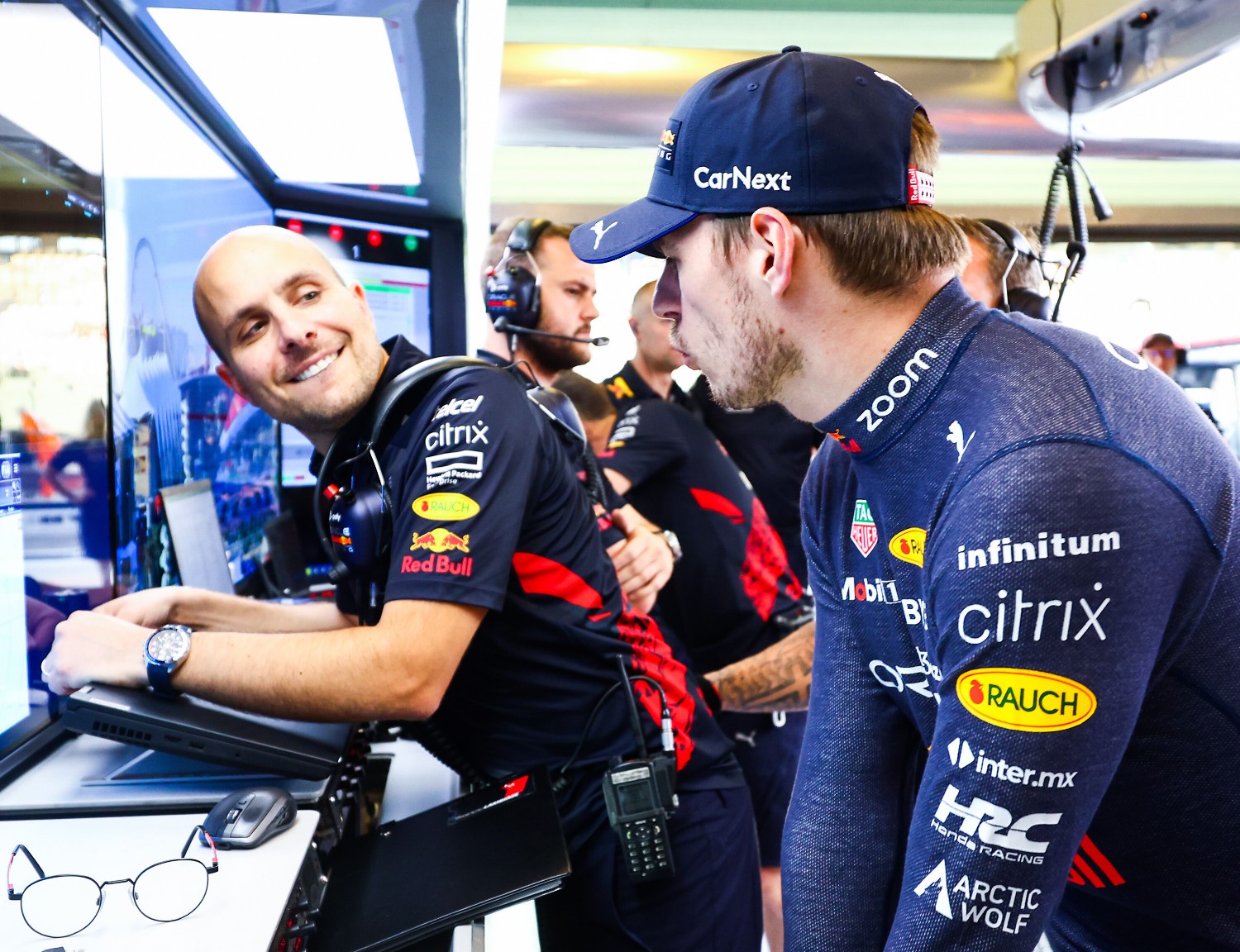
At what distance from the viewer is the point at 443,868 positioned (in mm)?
1050

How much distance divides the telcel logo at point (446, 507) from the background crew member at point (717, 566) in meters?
1.00

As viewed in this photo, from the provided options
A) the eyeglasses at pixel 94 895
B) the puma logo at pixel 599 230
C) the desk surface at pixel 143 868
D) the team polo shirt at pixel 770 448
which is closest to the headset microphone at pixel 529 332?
the team polo shirt at pixel 770 448

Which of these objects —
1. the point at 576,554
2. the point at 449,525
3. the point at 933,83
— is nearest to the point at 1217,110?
the point at 933,83

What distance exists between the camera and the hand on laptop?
1147 mm

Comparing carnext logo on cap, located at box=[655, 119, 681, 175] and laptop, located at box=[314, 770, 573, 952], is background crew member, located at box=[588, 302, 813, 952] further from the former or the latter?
carnext logo on cap, located at box=[655, 119, 681, 175]

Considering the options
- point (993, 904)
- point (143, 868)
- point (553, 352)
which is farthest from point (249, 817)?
point (553, 352)

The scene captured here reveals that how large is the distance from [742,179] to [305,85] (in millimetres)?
1327

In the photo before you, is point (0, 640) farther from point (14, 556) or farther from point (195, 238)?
point (195, 238)

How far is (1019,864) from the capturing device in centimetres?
66

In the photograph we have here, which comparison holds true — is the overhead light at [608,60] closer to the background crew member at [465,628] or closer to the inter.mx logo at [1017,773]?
the background crew member at [465,628]

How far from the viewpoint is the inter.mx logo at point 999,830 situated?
66 centimetres

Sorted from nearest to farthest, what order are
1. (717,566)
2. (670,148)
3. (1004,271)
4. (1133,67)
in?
(670,148) < (1004,271) < (717,566) < (1133,67)

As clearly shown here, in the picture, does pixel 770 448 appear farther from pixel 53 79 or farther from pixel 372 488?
pixel 53 79

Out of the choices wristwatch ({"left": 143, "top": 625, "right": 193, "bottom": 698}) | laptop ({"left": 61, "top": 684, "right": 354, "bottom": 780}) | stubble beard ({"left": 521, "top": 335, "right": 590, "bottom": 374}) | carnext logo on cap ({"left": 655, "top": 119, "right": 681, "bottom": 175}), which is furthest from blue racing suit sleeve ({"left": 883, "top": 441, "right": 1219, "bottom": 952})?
stubble beard ({"left": 521, "top": 335, "right": 590, "bottom": 374})
